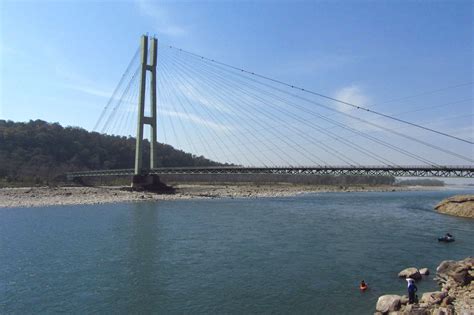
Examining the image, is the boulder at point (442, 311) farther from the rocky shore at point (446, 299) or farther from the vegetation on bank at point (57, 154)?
the vegetation on bank at point (57, 154)


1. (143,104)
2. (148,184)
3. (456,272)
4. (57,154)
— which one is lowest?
(456,272)

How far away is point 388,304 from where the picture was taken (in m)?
11.3

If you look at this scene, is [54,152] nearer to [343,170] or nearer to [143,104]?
[143,104]

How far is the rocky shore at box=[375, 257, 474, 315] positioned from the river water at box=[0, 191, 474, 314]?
1.88 ft

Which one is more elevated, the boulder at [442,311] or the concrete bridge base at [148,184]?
the concrete bridge base at [148,184]

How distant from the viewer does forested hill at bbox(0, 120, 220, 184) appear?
7906 cm

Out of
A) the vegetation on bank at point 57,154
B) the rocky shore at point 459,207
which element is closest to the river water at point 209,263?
the rocky shore at point 459,207

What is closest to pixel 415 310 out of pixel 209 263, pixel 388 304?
pixel 388 304

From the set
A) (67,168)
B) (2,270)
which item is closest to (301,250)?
(2,270)

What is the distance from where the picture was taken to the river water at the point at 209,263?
12523 mm

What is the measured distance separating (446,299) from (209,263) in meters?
9.52

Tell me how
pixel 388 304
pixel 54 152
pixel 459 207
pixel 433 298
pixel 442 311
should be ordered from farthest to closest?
1. pixel 54 152
2. pixel 459 207
3. pixel 433 298
4. pixel 388 304
5. pixel 442 311

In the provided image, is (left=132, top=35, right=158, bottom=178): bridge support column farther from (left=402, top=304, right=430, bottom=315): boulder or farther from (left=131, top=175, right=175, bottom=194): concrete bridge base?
(left=402, top=304, right=430, bottom=315): boulder

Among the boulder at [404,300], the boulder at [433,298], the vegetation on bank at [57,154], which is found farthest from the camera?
the vegetation on bank at [57,154]
